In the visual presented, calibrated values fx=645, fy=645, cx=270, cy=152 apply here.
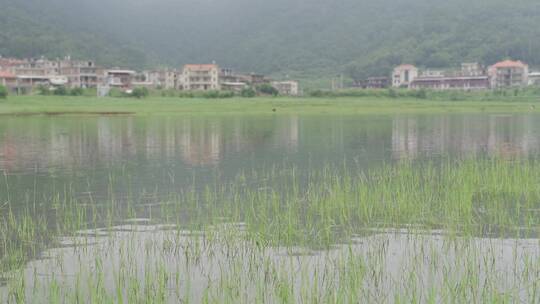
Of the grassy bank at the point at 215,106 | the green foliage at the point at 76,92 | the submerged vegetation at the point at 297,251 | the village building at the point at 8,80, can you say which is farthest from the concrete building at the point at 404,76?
the submerged vegetation at the point at 297,251

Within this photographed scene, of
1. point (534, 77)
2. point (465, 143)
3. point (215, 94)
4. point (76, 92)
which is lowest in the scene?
point (465, 143)

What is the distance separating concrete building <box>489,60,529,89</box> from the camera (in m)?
161

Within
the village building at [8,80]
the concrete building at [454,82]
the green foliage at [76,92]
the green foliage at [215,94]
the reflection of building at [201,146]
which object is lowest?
the reflection of building at [201,146]

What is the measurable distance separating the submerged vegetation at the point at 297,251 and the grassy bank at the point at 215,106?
63.3 meters

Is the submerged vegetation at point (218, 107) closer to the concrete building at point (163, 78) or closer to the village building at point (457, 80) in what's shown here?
the concrete building at point (163, 78)

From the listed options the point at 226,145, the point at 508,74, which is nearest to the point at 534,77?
the point at 508,74

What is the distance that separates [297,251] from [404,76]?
574 feet

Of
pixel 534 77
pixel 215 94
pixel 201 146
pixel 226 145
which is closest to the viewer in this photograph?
pixel 201 146

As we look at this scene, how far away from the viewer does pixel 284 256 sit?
37.4 feet

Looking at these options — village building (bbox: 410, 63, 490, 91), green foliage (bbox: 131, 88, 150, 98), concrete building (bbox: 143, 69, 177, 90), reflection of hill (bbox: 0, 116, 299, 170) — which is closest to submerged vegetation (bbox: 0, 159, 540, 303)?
reflection of hill (bbox: 0, 116, 299, 170)

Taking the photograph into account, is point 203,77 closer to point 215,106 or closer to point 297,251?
point 215,106

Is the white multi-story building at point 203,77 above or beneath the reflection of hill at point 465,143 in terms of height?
above

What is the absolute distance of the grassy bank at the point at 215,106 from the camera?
7975 cm

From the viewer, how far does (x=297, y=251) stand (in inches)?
472
